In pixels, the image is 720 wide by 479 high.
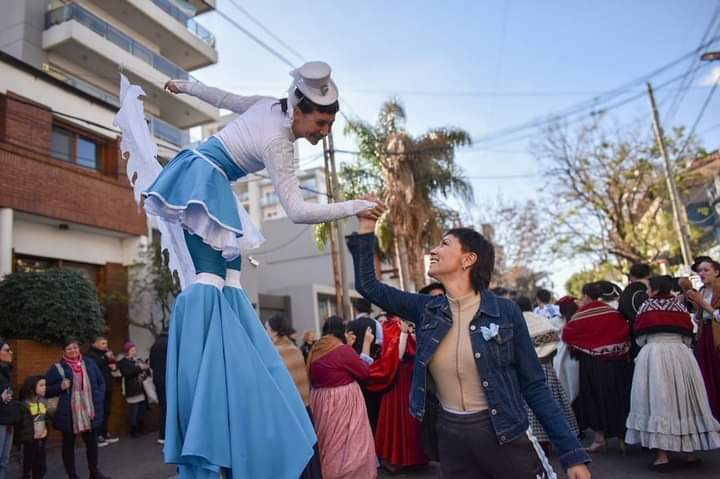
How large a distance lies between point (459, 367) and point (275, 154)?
131 centimetres

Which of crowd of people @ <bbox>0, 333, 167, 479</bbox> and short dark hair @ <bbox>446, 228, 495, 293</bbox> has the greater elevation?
short dark hair @ <bbox>446, 228, 495, 293</bbox>

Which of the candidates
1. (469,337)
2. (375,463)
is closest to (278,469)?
(469,337)

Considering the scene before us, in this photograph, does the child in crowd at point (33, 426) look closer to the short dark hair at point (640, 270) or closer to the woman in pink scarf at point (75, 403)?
the woman in pink scarf at point (75, 403)

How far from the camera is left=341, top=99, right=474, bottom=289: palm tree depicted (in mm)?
21188

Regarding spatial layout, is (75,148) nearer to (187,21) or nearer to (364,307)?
(364,307)

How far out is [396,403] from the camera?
22.7 ft

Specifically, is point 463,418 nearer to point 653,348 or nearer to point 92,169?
point 653,348

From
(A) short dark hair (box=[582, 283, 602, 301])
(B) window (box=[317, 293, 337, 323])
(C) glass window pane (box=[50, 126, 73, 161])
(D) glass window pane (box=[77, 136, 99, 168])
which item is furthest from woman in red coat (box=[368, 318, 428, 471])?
(B) window (box=[317, 293, 337, 323])

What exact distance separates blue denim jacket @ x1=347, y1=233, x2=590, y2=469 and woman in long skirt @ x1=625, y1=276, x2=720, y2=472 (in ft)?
12.7

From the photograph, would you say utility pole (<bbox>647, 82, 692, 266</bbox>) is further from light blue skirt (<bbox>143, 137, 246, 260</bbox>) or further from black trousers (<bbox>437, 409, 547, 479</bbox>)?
light blue skirt (<bbox>143, 137, 246, 260</bbox>)

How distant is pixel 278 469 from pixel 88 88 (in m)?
22.1

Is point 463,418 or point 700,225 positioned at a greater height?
point 700,225

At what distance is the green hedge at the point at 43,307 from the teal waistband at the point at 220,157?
9307 mm

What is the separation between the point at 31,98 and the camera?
550 inches
